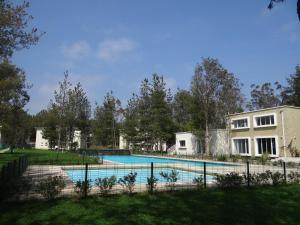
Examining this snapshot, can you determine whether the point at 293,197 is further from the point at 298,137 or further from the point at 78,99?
the point at 78,99

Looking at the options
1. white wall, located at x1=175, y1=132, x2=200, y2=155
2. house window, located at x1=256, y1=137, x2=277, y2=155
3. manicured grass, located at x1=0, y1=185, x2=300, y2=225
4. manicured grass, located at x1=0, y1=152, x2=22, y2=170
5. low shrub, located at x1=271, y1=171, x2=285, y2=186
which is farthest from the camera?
white wall, located at x1=175, y1=132, x2=200, y2=155

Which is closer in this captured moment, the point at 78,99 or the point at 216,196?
the point at 216,196

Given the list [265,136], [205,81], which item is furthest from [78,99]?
[265,136]


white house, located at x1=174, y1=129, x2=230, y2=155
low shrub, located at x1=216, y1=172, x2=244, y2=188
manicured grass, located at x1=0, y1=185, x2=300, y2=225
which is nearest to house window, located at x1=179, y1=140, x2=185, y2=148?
white house, located at x1=174, y1=129, x2=230, y2=155

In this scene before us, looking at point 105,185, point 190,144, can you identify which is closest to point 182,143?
point 190,144

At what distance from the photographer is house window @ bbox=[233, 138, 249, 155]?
33875 millimetres

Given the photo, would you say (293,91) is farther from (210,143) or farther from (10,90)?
(10,90)

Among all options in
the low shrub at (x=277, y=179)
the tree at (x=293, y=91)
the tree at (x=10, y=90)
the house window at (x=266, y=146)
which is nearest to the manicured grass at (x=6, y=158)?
the tree at (x=10, y=90)

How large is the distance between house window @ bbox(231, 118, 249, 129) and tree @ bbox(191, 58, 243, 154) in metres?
3.22

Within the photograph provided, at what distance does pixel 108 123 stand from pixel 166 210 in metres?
47.4

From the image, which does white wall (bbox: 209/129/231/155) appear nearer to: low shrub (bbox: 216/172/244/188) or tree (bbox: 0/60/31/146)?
tree (bbox: 0/60/31/146)

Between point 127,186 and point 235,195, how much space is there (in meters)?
3.74

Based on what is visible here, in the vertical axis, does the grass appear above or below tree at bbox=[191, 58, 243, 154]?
below

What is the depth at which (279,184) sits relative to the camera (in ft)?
38.5
